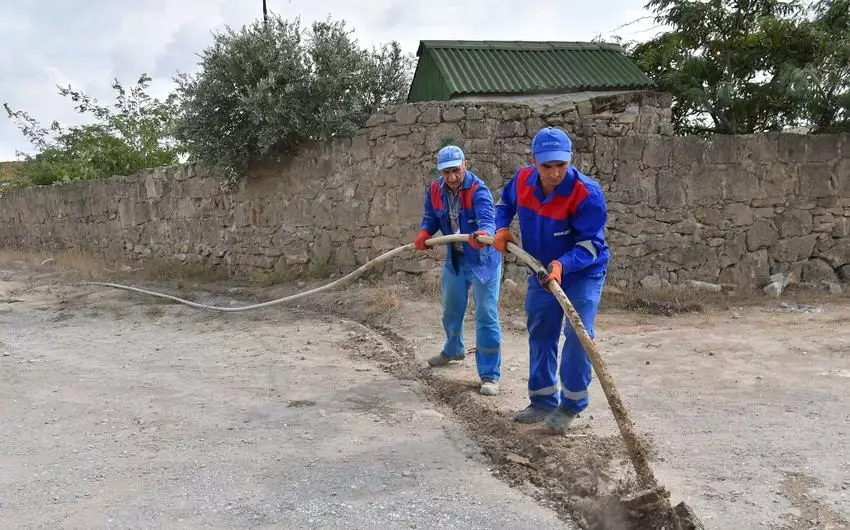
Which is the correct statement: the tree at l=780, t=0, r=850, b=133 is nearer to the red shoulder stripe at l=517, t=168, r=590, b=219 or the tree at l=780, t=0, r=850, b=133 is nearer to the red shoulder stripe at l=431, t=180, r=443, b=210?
the red shoulder stripe at l=431, t=180, r=443, b=210

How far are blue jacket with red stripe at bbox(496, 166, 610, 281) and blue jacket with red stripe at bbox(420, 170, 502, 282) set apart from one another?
0.83 meters

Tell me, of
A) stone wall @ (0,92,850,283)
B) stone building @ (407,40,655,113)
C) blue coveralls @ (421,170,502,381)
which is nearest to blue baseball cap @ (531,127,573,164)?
blue coveralls @ (421,170,502,381)

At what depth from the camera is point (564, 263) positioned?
3674 millimetres

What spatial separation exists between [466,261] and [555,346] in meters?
1.29

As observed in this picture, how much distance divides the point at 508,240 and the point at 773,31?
686cm

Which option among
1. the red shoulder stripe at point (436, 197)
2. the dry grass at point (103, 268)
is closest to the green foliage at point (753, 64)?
the red shoulder stripe at point (436, 197)

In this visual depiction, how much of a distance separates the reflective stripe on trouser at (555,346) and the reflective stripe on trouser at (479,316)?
29.3 inches

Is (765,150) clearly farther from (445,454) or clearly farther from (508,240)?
(445,454)

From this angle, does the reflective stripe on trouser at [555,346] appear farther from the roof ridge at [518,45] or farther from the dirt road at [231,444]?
the roof ridge at [518,45]

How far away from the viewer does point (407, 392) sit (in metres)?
4.88

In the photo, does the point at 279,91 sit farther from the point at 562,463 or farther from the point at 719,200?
the point at 562,463

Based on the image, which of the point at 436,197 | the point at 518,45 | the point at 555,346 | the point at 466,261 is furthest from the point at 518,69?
the point at 555,346

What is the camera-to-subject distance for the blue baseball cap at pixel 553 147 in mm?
3652

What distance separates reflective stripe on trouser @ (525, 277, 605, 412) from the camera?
3.87 metres
